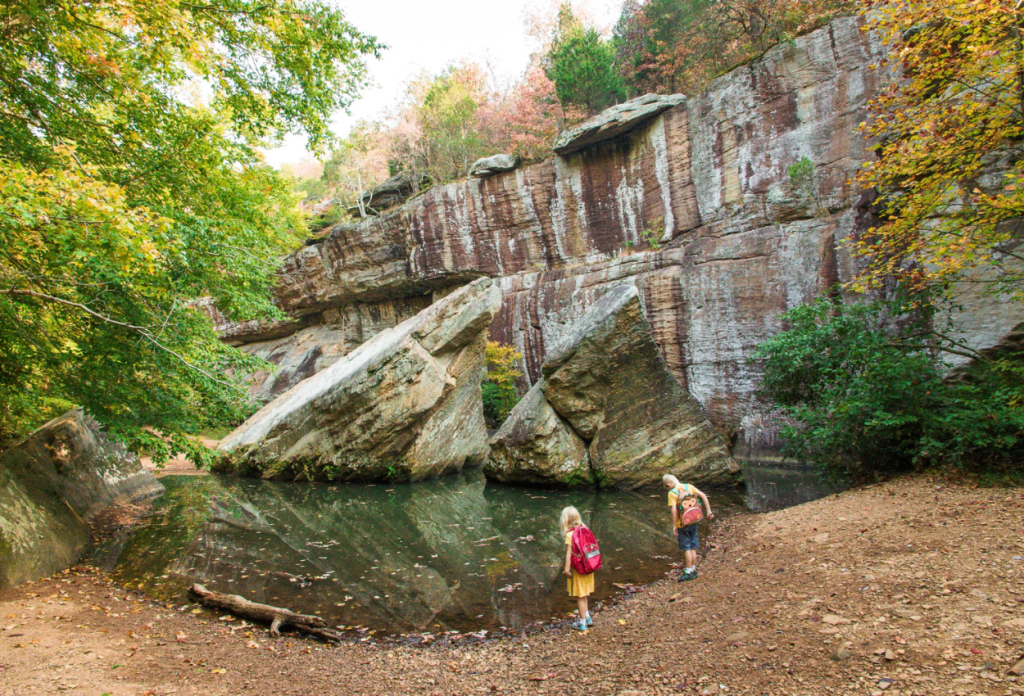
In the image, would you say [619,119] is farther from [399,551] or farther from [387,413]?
[399,551]

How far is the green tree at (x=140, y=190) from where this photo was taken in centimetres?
638

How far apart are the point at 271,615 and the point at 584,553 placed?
356cm

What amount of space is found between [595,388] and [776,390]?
4.15m

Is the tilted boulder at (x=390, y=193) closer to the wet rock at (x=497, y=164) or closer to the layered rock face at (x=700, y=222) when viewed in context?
the layered rock face at (x=700, y=222)

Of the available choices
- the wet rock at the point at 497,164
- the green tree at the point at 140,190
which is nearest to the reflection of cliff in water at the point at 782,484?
the green tree at the point at 140,190

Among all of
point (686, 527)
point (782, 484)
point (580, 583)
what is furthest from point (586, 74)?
point (580, 583)

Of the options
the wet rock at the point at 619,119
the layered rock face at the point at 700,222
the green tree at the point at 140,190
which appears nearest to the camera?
the green tree at the point at 140,190

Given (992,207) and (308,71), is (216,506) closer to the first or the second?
(308,71)

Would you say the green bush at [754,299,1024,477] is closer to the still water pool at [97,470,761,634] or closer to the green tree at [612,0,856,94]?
the still water pool at [97,470,761,634]

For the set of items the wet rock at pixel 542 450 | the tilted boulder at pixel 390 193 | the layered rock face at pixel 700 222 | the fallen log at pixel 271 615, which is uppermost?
the tilted boulder at pixel 390 193

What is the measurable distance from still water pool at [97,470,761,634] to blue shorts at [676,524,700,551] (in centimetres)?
63

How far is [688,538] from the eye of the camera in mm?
6590

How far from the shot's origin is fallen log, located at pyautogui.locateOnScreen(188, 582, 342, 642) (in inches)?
221

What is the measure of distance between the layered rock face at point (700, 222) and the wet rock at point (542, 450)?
641 cm
